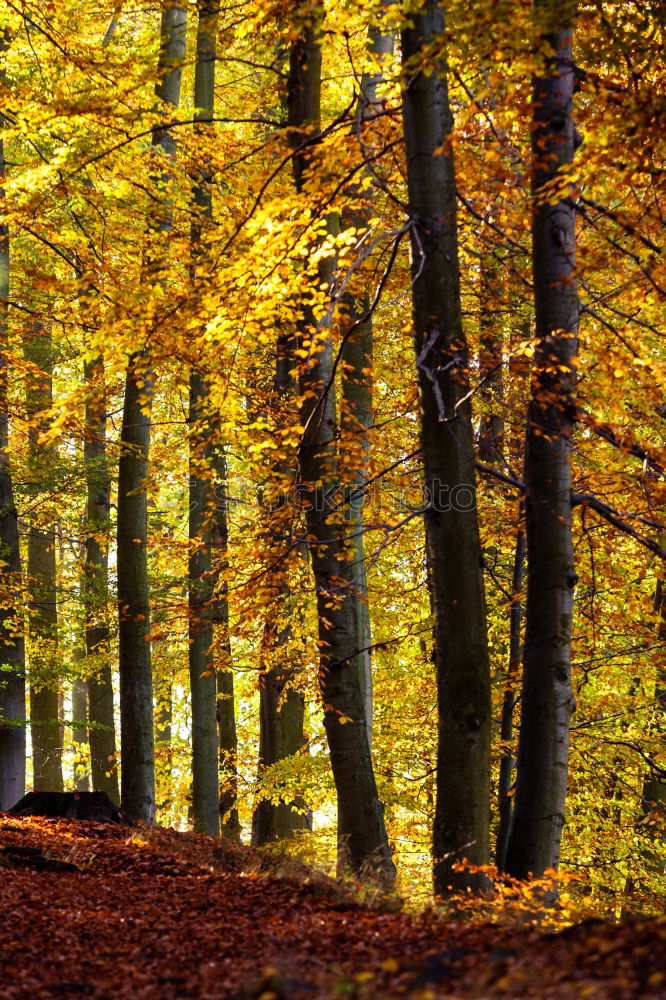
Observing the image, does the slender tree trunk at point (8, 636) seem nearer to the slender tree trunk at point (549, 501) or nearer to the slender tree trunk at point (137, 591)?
the slender tree trunk at point (137, 591)

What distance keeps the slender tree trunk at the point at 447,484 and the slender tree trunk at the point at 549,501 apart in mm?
416

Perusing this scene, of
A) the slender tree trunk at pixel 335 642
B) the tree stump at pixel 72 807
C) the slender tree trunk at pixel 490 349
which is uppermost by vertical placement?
the slender tree trunk at pixel 490 349

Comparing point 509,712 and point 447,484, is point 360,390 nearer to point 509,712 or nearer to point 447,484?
point 447,484

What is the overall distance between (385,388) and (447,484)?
29.2ft

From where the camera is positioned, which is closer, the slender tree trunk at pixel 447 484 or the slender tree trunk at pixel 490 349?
the slender tree trunk at pixel 447 484

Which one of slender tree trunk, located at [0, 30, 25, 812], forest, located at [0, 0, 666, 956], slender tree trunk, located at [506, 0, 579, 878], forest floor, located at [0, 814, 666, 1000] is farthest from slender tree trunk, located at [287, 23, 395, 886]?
slender tree trunk, located at [0, 30, 25, 812]

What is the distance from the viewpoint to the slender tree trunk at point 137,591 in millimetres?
10898

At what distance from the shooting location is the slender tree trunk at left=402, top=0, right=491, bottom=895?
20.7 ft

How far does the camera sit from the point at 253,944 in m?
4.59

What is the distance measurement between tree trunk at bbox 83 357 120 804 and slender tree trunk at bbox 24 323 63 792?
2.11 ft

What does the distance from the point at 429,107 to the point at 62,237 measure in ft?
16.8

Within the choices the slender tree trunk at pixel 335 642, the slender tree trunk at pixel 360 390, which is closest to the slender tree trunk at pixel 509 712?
the slender tree trunk at pixel 360 390

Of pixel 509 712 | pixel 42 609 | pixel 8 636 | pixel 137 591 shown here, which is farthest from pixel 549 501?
pixel 42 609

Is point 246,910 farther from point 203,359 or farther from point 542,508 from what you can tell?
point 203,359
